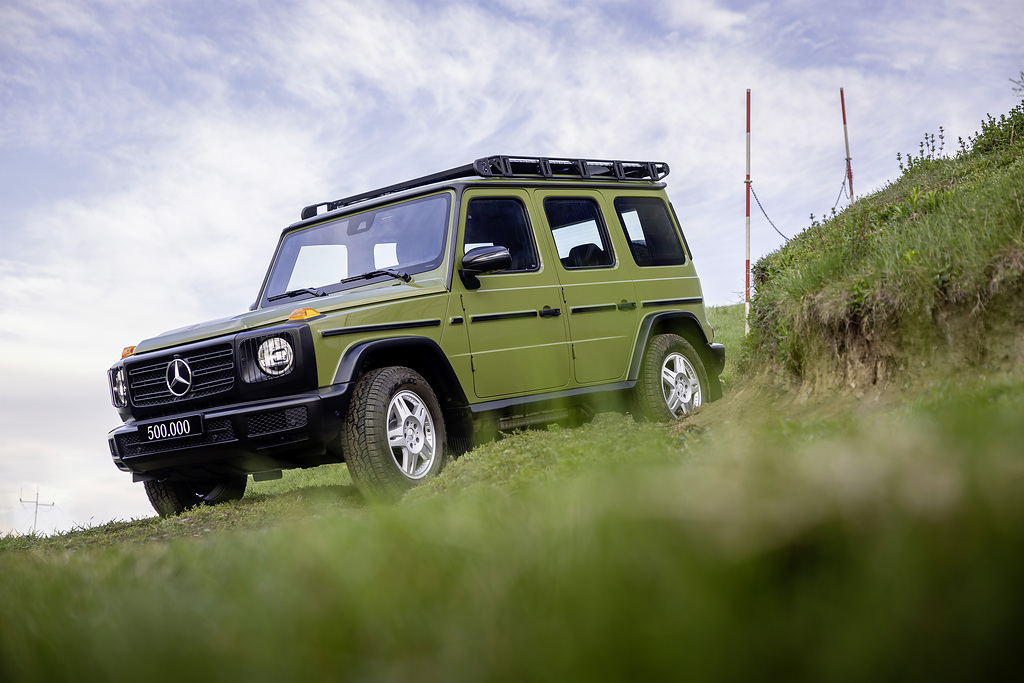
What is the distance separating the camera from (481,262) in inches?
241

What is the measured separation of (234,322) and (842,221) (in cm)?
694

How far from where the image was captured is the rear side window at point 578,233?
23.9 feet

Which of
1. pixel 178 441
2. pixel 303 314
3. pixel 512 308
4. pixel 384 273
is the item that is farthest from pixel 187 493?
pixel 512 308

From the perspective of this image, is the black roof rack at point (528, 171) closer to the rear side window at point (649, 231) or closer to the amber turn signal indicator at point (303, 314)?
the rear side window at point (649, 231)

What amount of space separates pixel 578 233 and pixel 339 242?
213 centimetres

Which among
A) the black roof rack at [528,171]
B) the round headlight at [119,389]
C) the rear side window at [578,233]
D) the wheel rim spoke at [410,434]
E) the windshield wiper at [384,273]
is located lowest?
the wheel rim spoke at [410,434]

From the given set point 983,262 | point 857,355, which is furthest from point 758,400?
point 983,262

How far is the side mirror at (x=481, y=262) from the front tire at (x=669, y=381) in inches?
83.0

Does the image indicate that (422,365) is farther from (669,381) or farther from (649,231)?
(649,231)

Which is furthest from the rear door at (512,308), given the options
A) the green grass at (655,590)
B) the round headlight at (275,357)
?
the green grass at (655,590)

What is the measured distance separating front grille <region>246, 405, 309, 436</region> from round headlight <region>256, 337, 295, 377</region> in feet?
0.88

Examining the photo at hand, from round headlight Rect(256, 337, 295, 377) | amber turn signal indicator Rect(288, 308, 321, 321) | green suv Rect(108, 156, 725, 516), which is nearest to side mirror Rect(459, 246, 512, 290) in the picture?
green suv Rect(108, 156, 725, 516)

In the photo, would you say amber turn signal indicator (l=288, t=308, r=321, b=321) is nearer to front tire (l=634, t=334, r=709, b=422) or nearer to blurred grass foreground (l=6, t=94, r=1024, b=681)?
front tire (l=634, t=334, r=709, b=422)

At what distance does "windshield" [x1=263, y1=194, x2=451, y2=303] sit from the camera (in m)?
6.52
